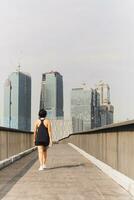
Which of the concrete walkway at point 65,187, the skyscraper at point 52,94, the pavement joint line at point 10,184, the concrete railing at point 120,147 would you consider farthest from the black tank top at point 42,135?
the skyscraper at point 52,94

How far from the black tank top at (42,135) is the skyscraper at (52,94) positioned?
121 meters

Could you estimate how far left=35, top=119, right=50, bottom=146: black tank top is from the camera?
18000 mm

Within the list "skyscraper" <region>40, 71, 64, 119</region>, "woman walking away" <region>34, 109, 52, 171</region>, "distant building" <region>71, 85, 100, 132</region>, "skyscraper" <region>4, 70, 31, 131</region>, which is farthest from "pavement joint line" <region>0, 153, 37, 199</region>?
"skyscraper" <region>40, 71, 64, 119</region>

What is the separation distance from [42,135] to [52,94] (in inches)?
5254

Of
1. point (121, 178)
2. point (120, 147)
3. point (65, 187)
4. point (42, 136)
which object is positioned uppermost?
point (42, 136)

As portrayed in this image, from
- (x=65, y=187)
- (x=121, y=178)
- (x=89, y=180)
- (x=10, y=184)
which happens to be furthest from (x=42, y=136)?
(x=65, y=187)

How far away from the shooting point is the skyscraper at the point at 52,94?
147 m

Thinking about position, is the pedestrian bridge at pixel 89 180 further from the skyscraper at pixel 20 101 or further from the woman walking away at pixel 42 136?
the skyscraper at pixel 20 101

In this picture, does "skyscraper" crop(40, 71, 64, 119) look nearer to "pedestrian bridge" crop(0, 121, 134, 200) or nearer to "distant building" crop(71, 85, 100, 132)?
"distant building" crop(71, 85, 100, 132)

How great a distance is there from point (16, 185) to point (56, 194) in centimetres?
188

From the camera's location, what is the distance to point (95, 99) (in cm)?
11625

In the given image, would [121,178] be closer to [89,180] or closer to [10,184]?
[89,180]

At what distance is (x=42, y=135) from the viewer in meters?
18.1

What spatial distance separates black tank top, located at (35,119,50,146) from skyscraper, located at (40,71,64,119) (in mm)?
120733
